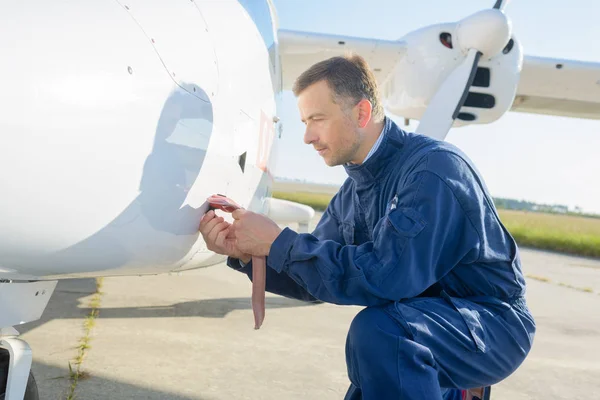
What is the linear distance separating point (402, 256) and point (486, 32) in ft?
15.0

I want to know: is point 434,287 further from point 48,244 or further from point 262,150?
point 262,150

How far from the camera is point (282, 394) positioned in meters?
2.87

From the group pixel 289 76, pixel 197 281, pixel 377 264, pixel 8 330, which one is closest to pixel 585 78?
pixel 289 76

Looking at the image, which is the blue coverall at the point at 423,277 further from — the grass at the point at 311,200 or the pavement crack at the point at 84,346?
the grass at the point at 311,200

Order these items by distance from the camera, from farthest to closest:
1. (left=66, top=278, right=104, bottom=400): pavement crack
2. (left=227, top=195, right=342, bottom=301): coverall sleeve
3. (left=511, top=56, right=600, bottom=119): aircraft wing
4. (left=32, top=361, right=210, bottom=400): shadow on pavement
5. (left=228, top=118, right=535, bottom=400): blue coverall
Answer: (left=511, top=56, right=600, bottom=119): aircraft wing → (left=66, top=278, right=104, bottom=400): pavement crack → (left=32, top=361, right=210, bottom=400): shadow on pavement → (left=227, top=195, right=342, bottom=301): coverall sleeve → (left=228, top=118, right=535, bottom=400): blue coverall

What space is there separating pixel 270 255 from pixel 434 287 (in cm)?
60

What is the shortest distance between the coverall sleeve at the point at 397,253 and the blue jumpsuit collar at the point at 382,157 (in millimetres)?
240

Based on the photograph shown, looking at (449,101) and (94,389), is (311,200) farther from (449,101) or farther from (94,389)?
(94,389)

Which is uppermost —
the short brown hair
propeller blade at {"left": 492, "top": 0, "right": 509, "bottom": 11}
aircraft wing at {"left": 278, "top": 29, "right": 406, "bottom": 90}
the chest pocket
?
propeller blade at {"left": 492, "top": 0, "right": 509, "bottom": 11}

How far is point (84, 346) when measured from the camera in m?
3.38

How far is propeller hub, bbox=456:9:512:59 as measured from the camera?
215 inches

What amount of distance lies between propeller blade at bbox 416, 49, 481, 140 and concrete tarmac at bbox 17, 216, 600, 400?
2.03 m

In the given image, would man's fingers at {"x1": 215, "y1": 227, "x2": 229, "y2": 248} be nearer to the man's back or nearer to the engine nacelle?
the man's back

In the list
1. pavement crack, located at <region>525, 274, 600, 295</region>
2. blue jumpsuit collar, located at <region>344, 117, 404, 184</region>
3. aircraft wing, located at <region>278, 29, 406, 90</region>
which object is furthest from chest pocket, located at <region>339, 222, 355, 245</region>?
pavement crack, located at <region>525, 274, 600, 295</region>
